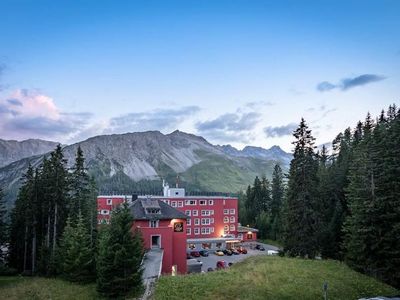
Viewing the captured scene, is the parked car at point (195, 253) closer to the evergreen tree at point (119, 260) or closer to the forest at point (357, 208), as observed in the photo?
the forest at point (357, 208)

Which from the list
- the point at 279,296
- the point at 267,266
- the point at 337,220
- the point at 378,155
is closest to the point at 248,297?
the point at 279,296

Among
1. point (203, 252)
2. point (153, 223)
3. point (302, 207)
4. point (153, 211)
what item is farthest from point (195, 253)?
point (302, 207)

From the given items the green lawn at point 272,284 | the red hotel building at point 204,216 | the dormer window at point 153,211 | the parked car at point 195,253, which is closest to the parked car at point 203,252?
the parked car at point 195,253

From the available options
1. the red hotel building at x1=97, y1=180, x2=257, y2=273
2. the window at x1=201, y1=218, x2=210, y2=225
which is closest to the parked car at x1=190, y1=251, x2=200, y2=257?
the red hotel building at x1=97, y1=180, x2=257, y2=273

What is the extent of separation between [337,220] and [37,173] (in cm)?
4450

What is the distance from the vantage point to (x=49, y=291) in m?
31.9

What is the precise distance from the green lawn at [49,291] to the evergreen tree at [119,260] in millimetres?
2232

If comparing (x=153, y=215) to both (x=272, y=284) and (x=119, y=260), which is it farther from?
(x=272, y=284)

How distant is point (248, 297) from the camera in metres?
24.2

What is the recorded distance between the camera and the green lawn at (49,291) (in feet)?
99.4

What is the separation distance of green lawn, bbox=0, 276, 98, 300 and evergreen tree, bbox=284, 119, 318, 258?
884 inches

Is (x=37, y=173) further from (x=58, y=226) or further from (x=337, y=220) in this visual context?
(x=337, y=220)

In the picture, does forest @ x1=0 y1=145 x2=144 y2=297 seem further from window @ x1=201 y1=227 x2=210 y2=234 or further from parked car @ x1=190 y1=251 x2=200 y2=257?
window @ x1=201 y1=227 x2=210 y2=234

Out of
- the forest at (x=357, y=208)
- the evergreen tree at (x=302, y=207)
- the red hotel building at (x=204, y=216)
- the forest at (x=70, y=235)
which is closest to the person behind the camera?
the forest at (x=70, y=235)
